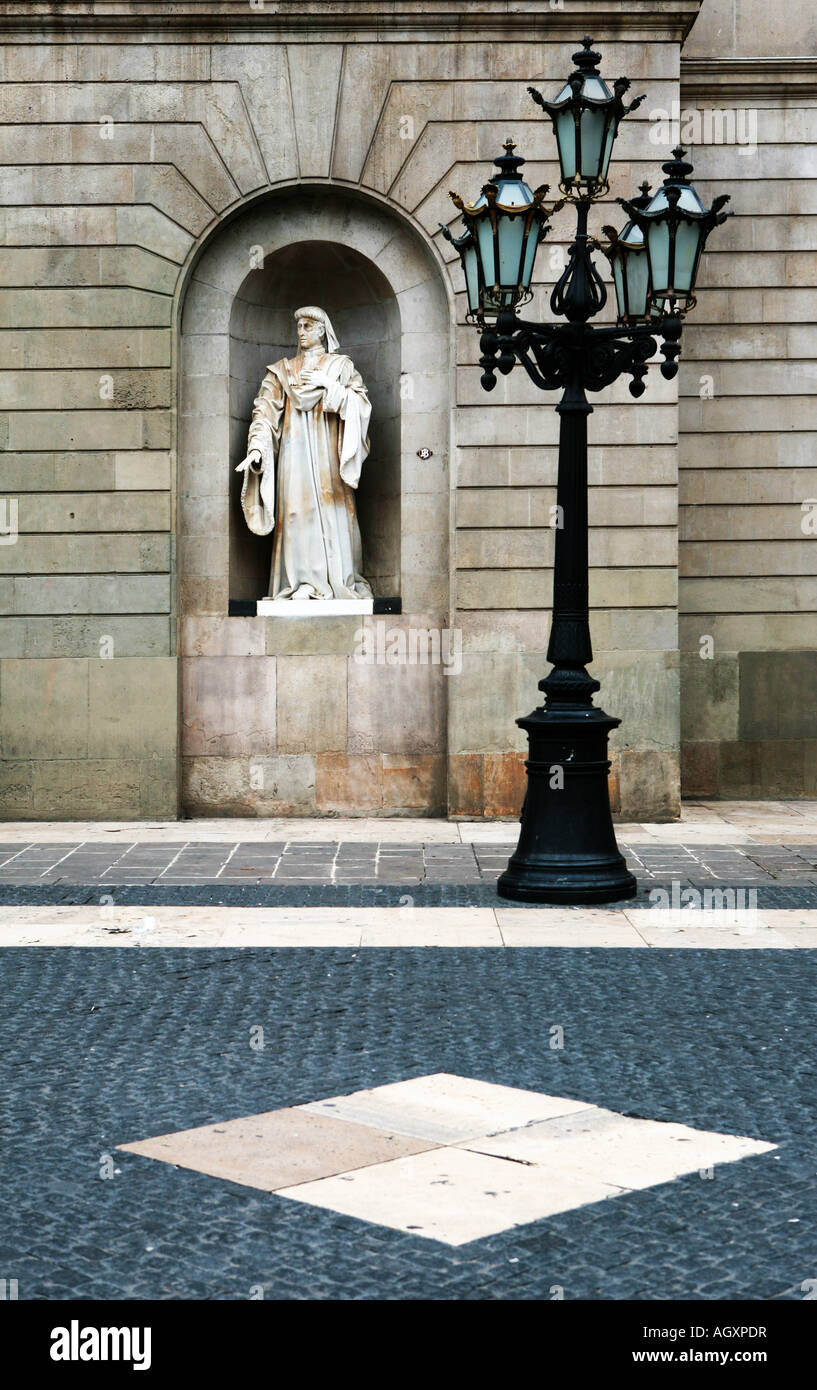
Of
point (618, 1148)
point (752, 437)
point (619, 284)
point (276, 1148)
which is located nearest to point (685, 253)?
point (619, 284)

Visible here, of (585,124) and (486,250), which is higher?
(585,124)

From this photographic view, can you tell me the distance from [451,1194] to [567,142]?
801 centimetres

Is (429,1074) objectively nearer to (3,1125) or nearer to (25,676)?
(3,1125)

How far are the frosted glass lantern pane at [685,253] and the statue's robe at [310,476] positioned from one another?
5.86 meters

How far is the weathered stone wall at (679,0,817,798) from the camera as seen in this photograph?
1728 centimetres

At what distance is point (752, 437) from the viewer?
17.4 metres

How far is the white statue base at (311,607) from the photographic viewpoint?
16.3 m

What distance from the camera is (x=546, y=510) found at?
1577 centimetres

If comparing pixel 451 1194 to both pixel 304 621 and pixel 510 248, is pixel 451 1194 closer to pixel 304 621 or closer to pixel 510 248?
pixel 510 248

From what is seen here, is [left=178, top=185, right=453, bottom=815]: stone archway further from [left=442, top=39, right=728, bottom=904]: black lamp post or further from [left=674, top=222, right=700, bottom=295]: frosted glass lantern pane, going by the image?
[left=674, top=222, right=700, bottom=295]: frosted glass lantern pane

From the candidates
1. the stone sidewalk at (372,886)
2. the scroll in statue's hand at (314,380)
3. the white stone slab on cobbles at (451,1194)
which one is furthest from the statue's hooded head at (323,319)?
the white stone slab on cobbles at (451,1194)

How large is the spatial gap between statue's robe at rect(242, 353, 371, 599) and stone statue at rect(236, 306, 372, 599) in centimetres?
1

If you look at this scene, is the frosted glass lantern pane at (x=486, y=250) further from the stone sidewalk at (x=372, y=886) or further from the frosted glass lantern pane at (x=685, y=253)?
the stone sidewalk at (x=372, y=886)

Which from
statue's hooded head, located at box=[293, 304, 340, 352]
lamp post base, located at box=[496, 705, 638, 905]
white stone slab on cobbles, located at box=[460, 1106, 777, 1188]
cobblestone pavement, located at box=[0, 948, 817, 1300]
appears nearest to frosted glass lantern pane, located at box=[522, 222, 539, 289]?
lamp post base, located at box=[496, 705, 638, 905]
